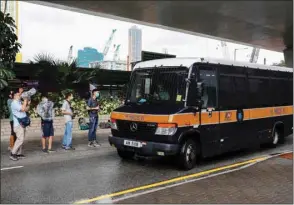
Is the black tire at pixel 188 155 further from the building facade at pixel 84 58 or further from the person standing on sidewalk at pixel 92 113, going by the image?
the building facade at pixel 84 58

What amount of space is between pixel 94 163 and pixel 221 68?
3.89 meters

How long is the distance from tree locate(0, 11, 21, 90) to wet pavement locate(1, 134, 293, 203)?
83.2 inches

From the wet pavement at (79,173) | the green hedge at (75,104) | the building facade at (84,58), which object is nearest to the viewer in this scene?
the wet pavement at (79,173)

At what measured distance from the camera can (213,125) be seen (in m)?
8.16

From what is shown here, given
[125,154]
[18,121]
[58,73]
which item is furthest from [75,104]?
[125,154]

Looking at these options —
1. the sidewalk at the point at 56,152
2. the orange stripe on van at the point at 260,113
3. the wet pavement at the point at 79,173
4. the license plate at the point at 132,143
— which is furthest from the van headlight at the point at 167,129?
the orange stripe on van at the point at 260,113

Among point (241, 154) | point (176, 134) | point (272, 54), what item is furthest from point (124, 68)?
point (272, 54)

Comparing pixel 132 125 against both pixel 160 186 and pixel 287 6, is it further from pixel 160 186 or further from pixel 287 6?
pixel 287 6

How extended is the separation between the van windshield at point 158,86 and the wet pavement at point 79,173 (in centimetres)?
156

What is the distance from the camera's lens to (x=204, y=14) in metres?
1.36

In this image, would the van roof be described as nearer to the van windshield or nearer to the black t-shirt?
the van windshield

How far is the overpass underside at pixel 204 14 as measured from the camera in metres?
1.18

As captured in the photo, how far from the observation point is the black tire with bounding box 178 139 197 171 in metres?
7.46

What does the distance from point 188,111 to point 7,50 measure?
4.94m
